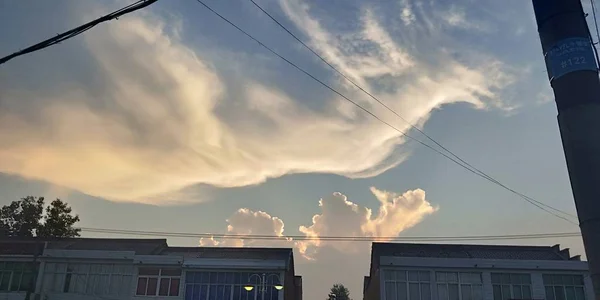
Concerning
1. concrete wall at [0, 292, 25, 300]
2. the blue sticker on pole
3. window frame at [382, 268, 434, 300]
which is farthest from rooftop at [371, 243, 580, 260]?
concrete wall at [0, 292, 25, 300]

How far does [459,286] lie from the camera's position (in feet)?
124

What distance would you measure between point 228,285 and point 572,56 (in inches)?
1116

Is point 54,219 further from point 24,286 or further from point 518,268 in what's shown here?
point 518,268

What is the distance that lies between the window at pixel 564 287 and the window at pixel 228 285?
64.7ft

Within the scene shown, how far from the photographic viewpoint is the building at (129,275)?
128 ft

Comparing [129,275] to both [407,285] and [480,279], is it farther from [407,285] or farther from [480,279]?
[480,279]

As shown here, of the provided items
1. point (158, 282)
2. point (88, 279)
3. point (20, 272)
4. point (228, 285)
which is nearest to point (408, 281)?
point (228, 285)

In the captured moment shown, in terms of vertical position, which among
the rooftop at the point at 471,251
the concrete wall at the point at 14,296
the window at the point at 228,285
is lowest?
the concrete wall at the point at 14,296

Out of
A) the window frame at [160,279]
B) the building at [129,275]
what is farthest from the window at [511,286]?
the window frame at [160,279]

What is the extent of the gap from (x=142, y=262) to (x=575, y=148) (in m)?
31.6

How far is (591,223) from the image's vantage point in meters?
20.5

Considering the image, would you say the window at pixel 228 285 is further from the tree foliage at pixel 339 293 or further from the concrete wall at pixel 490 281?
the tree foliage at pixel 339 293

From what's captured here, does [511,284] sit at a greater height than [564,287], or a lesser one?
greater

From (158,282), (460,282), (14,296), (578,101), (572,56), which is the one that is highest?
(572,56)
